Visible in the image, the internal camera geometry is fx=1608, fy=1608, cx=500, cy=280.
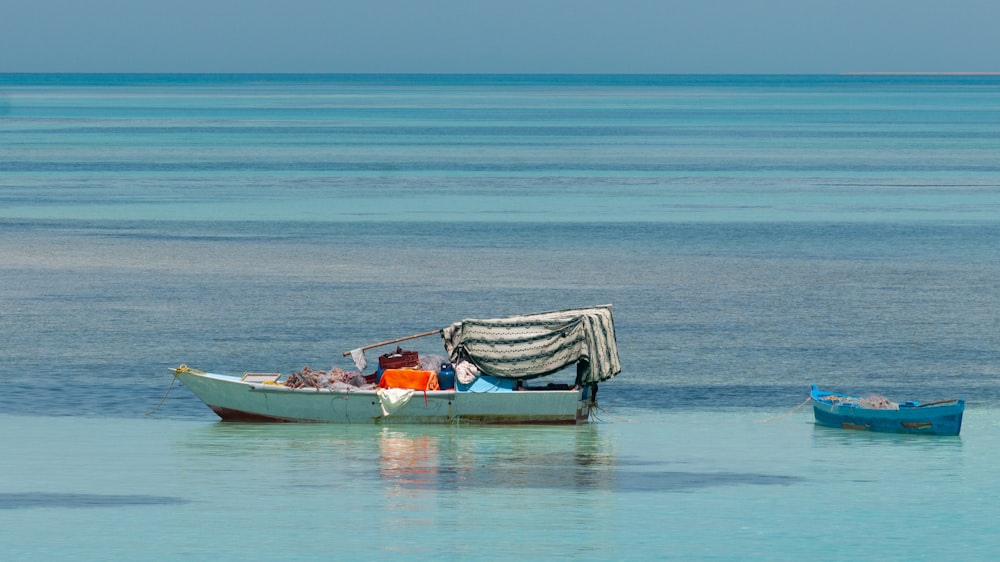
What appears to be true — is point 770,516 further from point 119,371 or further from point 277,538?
point 119,371

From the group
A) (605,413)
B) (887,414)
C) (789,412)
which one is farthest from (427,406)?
(887,414)

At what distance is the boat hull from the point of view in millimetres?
34125

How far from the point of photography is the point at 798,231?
7181 centimetres

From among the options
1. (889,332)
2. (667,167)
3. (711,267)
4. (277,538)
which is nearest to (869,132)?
(667,167)

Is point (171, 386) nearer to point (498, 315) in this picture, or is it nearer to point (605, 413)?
point (605, 413)

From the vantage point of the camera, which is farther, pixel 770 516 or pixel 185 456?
pixel 185 456

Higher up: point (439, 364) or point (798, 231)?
point (798, 231)

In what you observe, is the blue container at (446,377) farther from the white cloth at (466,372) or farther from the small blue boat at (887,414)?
the small blue boat at (887,414)

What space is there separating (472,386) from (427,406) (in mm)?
1096

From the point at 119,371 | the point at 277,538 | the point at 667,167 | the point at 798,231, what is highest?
the point at 667,167

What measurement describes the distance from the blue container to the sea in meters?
1.14

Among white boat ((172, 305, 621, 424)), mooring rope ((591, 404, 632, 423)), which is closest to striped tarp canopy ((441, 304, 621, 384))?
white boat ((172, 305, 621, 424))

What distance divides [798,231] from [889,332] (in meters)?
26.3

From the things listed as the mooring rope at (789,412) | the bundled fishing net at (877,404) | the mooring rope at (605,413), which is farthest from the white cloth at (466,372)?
the bundled fishing net at (877,404)
